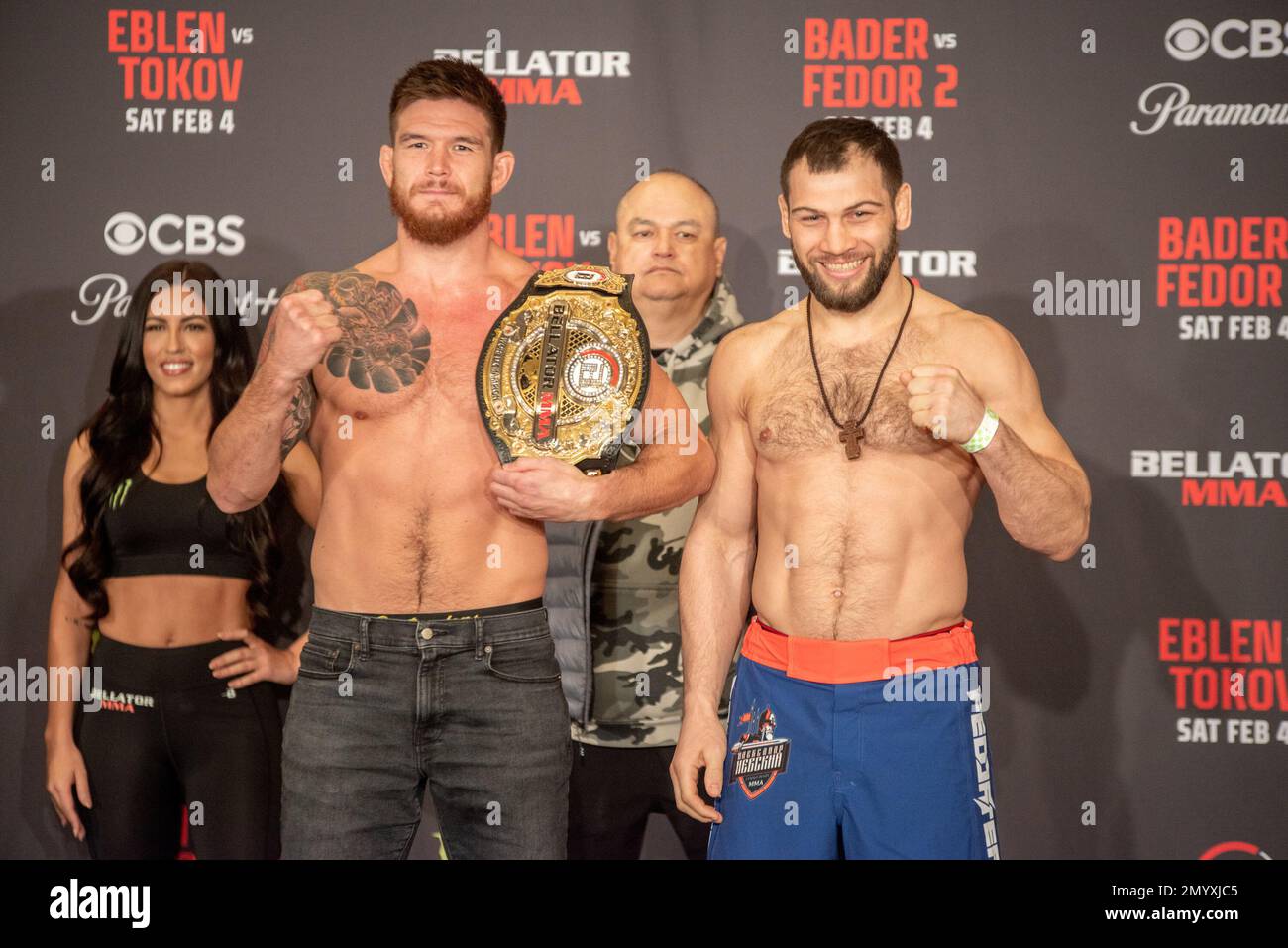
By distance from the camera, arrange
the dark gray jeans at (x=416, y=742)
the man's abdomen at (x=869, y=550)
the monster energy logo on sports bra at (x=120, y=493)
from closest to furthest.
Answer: the dark gray jeans at (x=416, y=742), the man's abdomen at (x=869, y=550), the monster energy logo on sports bra at (x=120, y=493)

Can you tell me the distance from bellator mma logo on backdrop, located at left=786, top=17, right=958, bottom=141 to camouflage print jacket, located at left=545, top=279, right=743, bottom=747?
1.02 meters

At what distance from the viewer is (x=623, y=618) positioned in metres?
3.31

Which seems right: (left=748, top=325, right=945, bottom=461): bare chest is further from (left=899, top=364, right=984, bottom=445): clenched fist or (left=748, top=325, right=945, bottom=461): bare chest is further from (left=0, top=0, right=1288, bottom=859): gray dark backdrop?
(left=0, top=0, right=1288, bottom=859): gray dark backdrop

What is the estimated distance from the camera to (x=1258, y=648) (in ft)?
11.9

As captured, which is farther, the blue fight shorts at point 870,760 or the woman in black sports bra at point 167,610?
the woman in black sports bra at point 167,610

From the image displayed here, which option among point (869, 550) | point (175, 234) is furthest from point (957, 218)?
point (175, 234)

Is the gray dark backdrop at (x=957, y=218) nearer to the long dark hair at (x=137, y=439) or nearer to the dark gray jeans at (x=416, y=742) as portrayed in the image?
the long dark hair at (x=137, y=439)

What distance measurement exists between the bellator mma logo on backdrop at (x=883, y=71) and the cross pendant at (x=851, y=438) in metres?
1.36

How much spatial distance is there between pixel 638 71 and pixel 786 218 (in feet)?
3.80

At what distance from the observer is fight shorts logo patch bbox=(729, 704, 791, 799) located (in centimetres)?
262

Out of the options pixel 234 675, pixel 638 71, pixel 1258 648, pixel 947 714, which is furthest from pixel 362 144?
pixel 1258 648

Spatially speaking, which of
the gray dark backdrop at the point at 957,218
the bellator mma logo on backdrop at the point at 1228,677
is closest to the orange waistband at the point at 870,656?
the gray dark backdrop at the point at 957,218

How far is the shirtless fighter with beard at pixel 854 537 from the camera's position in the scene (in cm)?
256

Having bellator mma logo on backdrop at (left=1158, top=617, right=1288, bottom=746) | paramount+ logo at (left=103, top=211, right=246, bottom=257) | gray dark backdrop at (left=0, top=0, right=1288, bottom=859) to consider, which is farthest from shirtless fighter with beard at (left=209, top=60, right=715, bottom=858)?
bellator mma logo on backdrop at (left=1158, top=617, right=1288, bottom=746)
